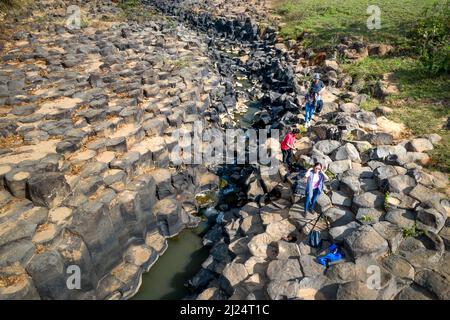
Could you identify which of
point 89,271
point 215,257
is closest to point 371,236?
point 215,257

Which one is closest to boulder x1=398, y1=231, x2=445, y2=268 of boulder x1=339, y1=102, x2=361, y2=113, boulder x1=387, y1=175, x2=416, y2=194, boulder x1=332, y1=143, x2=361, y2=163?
boulder x1=387, y1=175, x2=416, y2=194

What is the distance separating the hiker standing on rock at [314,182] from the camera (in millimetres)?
8531

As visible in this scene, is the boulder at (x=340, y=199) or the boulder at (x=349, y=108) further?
the boulder at (x=349, y=108)

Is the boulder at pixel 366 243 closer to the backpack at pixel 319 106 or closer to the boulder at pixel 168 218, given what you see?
the boulder at pixel 168 218

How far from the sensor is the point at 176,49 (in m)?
20.9

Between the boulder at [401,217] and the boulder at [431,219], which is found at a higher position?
the boulder at [431,219]

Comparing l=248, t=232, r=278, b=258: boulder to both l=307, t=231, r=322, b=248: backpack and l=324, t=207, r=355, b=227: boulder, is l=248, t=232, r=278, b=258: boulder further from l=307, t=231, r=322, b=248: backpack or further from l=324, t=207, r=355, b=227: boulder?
l=324, t=207, r=355, b=227: boulder

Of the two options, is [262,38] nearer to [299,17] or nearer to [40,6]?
[299,17]

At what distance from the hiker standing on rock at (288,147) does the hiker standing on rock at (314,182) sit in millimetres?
2052

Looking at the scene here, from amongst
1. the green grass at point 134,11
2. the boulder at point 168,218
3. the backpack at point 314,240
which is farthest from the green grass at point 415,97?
the green grass at point 134,11

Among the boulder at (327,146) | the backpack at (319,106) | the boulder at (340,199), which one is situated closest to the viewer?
the boulder at (340,199)

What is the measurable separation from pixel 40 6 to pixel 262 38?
711 inches

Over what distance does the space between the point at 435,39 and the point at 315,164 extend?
14494 millimetres

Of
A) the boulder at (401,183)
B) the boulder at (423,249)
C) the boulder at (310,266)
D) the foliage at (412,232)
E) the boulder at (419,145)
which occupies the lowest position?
the boulder at (310,266)
